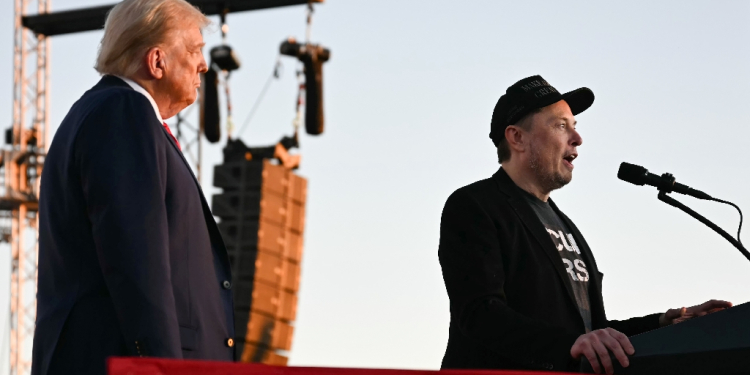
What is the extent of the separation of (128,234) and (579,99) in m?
1.75

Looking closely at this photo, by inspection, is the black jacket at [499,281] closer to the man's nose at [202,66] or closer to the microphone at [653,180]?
the microphone at [653,180]

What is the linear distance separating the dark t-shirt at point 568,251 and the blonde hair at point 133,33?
1270mm

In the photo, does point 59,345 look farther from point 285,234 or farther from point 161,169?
point 285,234

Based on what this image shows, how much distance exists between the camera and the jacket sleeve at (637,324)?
3230 mm

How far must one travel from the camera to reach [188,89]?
2742mm

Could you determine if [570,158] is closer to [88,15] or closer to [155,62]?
[155,62]

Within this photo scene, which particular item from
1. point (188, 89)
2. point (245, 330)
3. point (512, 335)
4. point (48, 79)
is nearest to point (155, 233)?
point (188, 89)

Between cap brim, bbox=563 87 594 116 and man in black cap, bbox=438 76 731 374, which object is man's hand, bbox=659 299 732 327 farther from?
cap brim, bbox=563 87 594 116

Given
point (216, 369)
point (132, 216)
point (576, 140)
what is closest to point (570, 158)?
point (576, 140)

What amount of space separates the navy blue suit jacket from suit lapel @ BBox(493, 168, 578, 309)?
39.8 inches

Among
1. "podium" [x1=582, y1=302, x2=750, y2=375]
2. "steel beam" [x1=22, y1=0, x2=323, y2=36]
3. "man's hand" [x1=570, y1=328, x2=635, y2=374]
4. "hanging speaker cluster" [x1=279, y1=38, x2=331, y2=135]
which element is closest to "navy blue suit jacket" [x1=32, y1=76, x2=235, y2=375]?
"man's hand" [x1=570, y1=328, x2=635, y2=374]

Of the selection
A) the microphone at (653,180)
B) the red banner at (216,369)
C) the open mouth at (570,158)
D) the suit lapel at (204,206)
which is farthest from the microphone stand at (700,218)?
the suit lapel at (204,206)

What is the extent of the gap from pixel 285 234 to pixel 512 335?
36.6ft

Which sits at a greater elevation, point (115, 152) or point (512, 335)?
point (115, 152)
